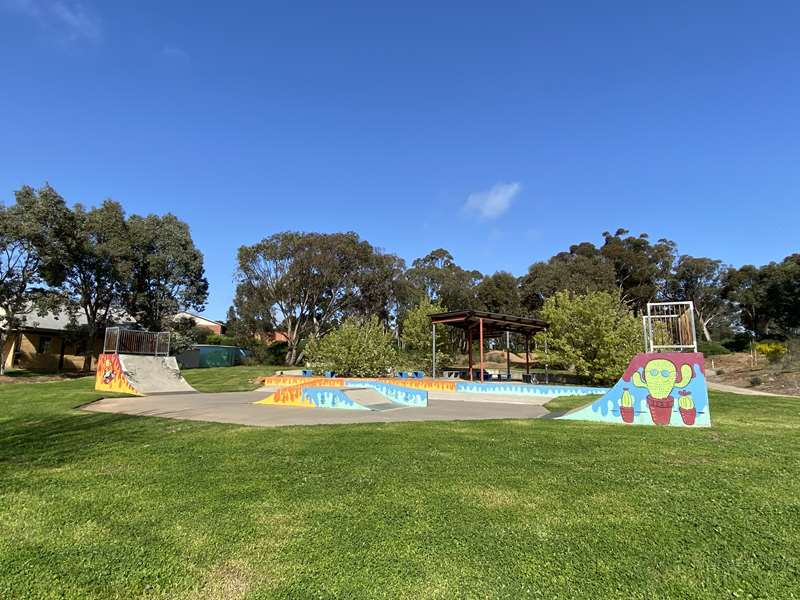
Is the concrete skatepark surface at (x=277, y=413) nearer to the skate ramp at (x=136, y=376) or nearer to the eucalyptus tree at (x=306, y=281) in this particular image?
the skate ramp at (x=136, y=376)

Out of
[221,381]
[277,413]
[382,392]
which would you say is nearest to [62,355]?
[221,381]

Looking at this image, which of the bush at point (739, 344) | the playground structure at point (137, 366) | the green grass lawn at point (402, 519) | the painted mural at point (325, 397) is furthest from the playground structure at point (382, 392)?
Result: the bush at point (739, 344)

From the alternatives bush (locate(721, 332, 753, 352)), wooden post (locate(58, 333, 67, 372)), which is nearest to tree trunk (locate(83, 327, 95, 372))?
wooden post (locate(58, 333, 67, 372))

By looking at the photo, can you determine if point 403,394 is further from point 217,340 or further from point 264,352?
point 217,340

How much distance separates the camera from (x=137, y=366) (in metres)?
20.3

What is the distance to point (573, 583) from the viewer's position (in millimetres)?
2996

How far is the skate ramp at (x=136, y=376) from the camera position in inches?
754

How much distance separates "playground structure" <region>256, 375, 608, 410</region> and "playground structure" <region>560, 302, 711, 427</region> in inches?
260

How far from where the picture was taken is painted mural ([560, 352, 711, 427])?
30.3 ft

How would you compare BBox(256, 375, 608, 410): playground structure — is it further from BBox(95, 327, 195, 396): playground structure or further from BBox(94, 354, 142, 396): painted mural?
BBox(94, 354, 142, 396): painted mural

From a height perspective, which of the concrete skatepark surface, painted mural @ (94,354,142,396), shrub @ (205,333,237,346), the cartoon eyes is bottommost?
the concrete skatepark surface

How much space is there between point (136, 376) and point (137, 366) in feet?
2.89

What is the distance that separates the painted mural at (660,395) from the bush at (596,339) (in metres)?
11.9

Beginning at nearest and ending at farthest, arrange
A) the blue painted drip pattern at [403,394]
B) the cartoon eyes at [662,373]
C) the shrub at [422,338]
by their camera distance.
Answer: the cartoon eyes at [662,373] < the blue painted drip pattern at [403,394] < the shrub at [422,338]
